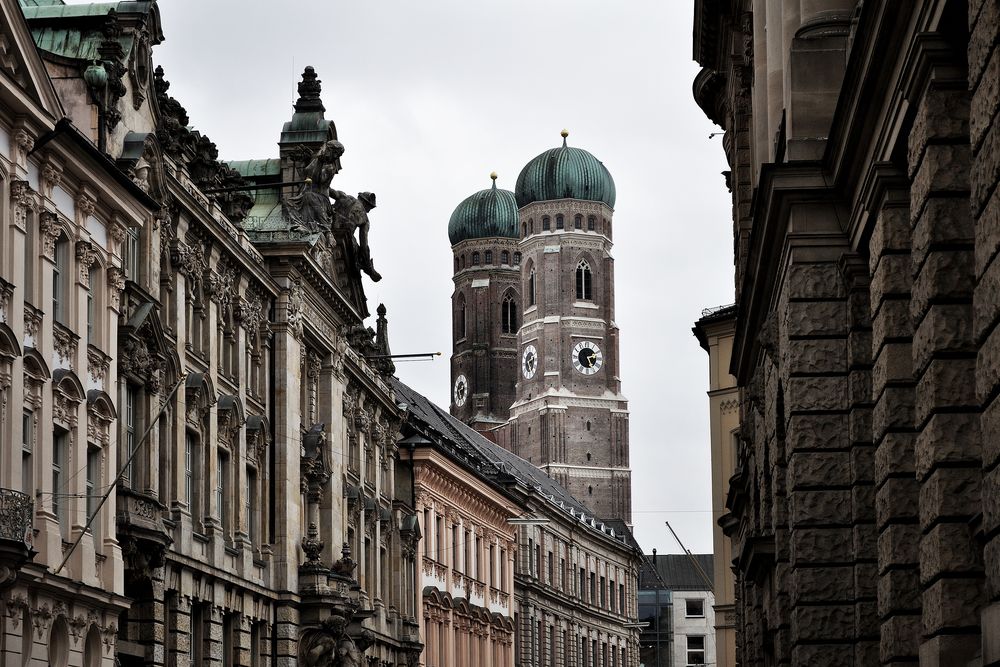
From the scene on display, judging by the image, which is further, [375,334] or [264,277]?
[375,334]

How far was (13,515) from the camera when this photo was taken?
2773 cm

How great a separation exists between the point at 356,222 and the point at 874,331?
38.4 meters

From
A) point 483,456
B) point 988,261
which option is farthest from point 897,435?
point 483,456

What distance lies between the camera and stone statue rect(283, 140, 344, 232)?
55.0 meters

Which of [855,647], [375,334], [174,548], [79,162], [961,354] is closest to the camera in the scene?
[961,354]

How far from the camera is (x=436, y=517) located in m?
76.7

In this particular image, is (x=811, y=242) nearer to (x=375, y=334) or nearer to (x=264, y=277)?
(x=264, y=277)

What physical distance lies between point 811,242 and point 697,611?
137308mm

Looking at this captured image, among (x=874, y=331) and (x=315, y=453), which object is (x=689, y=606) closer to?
(x=315, y=453)

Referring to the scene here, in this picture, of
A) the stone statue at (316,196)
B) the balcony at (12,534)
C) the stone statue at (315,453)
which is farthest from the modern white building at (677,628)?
the balcony at (12,534)

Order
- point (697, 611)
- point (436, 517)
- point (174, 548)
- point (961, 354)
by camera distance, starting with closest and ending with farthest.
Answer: point (961, 354) < point (174, 548) < point (436, 517) < point (697, 611)

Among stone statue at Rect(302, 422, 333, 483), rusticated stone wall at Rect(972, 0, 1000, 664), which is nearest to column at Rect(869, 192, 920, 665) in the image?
rusticated stone wall at Rect(972, 0, 1000, 664)

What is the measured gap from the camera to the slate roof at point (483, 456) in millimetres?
87562

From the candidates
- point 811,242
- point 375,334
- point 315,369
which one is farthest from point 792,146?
point 375,334
